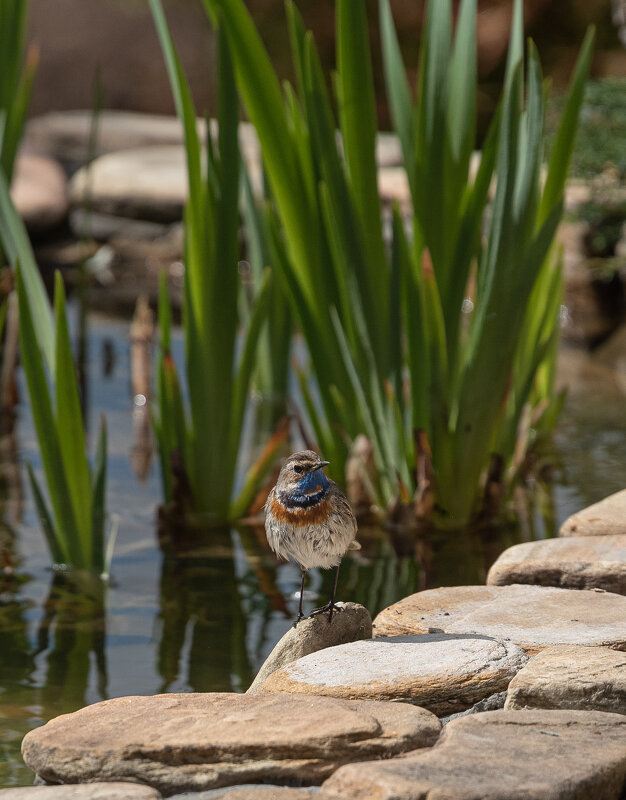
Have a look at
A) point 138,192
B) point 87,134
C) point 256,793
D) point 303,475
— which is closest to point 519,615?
point 303,475

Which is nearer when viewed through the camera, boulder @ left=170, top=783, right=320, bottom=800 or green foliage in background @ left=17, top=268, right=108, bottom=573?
boulder @ left=170, top=783, right=320, bottom=800

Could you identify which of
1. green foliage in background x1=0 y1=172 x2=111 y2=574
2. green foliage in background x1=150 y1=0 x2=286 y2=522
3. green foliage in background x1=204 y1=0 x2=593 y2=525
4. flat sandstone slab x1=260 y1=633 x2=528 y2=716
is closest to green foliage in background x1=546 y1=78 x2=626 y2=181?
green foliage in background x1=204 y1=0 x2=593 y2=525

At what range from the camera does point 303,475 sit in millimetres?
2051

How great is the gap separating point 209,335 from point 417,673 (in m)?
1.47

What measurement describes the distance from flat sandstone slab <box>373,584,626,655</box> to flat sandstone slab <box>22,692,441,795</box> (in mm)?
382

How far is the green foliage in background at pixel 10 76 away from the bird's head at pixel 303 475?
1.92m

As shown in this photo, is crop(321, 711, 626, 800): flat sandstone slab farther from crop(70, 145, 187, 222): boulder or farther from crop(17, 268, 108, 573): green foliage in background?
crop(70, 145, 187, 222): boulder

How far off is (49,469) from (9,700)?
1.96 ft

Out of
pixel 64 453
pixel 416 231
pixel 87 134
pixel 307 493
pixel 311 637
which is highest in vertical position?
pixel 87 134

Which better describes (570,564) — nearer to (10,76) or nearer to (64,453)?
(64,453)

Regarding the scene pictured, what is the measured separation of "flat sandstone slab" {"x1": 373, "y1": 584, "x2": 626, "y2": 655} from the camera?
203 centimetres

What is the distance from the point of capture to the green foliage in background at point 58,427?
2.62 meters

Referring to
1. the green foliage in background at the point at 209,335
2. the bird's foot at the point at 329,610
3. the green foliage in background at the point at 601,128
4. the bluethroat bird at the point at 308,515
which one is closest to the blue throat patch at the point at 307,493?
the bluethroat bird at the point at 308,515

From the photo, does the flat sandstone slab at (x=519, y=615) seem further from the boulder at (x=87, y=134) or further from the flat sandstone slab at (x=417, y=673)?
the boulder at (x=87, y=134)
